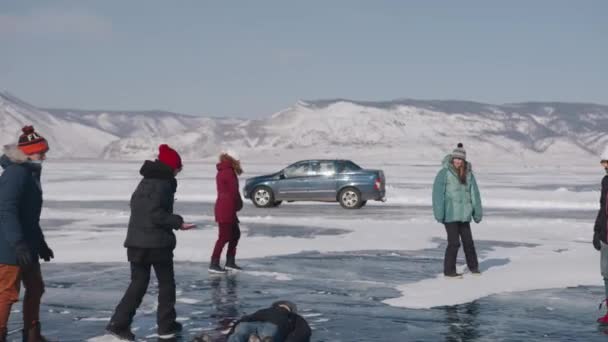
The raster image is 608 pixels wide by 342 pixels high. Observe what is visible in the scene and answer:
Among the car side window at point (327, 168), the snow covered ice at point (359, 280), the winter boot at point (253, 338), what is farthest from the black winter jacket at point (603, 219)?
the car side window at point (327, 168)

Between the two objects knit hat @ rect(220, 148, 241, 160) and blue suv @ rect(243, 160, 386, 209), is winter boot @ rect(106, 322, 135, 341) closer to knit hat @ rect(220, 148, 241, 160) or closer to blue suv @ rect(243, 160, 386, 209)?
knit hat @ rect(220, 148, 241, 160)

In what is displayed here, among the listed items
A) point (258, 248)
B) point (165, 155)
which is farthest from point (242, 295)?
point (258, 248)

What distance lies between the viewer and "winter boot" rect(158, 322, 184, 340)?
7.71 metres

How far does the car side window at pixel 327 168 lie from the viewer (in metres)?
27.1

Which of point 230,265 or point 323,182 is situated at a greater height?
point 323,182

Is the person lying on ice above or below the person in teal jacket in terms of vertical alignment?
below

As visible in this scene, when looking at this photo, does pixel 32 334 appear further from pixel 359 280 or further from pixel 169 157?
pixel 359 280

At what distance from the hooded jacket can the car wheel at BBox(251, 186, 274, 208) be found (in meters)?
20.1

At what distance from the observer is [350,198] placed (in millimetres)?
26266

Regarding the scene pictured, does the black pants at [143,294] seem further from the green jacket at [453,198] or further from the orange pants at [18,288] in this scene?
the green jacket at [453,198]

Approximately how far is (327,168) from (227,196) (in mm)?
15837

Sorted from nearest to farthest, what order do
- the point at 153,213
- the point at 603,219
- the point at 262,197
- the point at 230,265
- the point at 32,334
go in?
the point at 32,334
the point at 153,213
the point at 603,219
the point at 230,265
the point at 262,197

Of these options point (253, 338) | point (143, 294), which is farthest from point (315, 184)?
point (253, 338)

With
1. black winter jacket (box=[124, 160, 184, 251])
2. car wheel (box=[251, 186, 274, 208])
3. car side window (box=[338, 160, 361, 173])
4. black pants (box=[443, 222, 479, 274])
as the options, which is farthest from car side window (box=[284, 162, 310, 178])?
black winter jacket (box=[124, 160, 184, 251])
